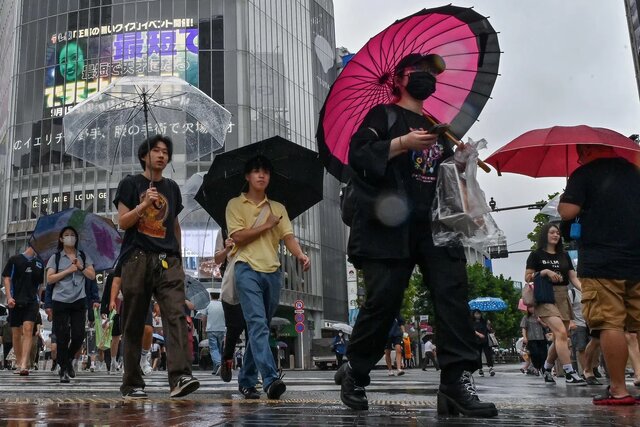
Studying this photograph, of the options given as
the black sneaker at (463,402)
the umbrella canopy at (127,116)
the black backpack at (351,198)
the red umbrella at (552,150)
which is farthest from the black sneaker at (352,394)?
the umbrella canopy at (127,116)

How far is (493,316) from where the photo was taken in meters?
74.6

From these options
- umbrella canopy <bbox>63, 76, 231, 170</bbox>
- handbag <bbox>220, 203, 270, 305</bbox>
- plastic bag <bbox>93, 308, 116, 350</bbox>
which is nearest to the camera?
handbag <bbox>220, 203, 270, 305</bbox>

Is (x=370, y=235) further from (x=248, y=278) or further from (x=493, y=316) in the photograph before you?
(x=493, y=316)

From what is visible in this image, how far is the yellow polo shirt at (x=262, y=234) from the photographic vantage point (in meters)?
6.07

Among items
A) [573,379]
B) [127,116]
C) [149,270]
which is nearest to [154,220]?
[149,270]

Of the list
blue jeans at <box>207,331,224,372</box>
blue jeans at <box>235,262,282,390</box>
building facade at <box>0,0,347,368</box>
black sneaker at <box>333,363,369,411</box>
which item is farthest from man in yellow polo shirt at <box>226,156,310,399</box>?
building facade at <box>0,0,347,368</box>

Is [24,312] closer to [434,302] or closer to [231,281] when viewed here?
[231,281]

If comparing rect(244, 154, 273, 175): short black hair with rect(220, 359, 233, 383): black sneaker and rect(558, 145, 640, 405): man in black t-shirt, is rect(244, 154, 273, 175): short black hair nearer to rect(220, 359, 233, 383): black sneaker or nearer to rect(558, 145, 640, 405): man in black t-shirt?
rect(558, 145, 640, 405): man in black t-shirt

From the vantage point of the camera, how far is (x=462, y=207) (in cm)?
411

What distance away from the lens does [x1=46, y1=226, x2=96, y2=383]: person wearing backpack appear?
9.16m

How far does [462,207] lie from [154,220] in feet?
8.87

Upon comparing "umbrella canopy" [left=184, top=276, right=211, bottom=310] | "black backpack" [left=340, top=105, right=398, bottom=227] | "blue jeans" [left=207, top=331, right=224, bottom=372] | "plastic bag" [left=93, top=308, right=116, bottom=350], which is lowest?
"blue jeans" [left=207, top=331, right=224, bottom=372]

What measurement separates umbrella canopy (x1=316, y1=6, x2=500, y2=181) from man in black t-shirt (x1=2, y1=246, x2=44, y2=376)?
832 centimetres

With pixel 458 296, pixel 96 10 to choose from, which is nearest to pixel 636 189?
pixel 458 296
